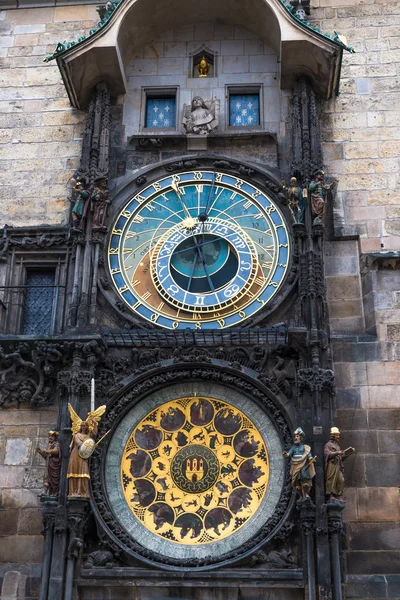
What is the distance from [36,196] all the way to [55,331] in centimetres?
204

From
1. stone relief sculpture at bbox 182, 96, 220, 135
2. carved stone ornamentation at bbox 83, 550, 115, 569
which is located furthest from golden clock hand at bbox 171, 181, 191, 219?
carved stone ornamentation at bbox 83, 550, 115, 569

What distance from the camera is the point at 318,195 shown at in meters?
11.4

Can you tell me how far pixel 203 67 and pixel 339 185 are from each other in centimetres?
263

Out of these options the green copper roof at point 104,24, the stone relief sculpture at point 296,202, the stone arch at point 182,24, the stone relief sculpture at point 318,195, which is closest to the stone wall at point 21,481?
the stone relief sculpture at point 296,202

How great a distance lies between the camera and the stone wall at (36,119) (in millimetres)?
12359

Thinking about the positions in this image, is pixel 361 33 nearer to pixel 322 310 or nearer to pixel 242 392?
pixel 322 310

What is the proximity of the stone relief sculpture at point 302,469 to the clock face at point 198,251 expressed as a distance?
A: 1951 millimetres

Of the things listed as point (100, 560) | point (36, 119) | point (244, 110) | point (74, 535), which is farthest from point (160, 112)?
point (100, 560)

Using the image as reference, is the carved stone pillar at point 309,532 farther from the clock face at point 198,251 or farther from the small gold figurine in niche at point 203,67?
the small gold figurine in niche at point 203,67

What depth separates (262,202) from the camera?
11891mm

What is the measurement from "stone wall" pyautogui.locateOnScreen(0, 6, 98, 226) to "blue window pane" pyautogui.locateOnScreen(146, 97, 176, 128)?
926 mm

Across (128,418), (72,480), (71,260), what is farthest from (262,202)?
(72,480)

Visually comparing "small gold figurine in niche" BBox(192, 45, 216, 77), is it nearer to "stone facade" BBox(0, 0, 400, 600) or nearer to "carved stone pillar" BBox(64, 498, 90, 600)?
"stone facade" BBox(0, 0, 400, 600)

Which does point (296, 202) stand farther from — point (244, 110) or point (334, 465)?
point (334, 465)
